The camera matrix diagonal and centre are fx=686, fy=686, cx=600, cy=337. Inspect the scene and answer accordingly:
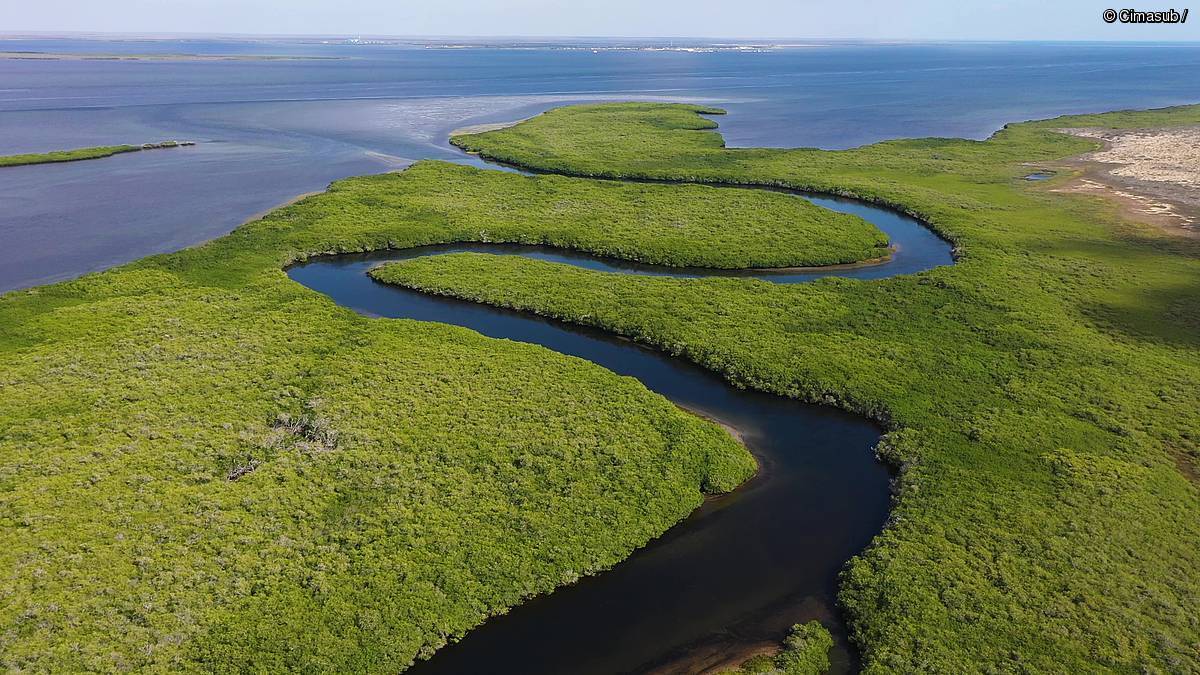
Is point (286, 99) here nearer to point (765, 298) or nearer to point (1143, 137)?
point (765, 298)

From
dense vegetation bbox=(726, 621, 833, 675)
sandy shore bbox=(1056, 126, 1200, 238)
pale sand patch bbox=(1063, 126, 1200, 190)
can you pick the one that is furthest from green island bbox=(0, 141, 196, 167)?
pale sand patch bbox=(1063, 126, 1200, 190)

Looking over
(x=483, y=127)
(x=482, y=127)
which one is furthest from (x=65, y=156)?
(x=483, y=127)

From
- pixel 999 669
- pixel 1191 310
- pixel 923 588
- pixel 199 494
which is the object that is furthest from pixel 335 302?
pixel 1191 310

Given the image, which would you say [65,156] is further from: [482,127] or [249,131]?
[482,127]

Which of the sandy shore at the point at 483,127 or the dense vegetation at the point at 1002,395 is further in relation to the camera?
the sandy shore at the point at 483,127

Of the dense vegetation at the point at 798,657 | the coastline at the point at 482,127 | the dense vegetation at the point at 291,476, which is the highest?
the coastline at the point at 482,127

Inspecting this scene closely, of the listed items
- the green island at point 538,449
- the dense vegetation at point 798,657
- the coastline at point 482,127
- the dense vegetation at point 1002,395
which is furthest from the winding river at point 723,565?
the coastline at point 482,127

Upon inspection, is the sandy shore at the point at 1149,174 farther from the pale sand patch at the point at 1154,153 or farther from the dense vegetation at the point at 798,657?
the dense vegetation at the point at 798,657

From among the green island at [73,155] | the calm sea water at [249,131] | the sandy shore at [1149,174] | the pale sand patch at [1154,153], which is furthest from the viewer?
the green island at [73,155]

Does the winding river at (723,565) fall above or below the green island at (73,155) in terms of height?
below
